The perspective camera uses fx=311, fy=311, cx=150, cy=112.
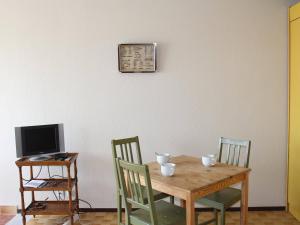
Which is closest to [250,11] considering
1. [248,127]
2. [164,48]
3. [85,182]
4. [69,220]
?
[164,48]

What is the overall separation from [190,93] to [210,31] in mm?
695

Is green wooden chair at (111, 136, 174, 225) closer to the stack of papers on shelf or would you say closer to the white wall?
the white wall

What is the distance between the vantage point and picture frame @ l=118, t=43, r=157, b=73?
10.8 ft

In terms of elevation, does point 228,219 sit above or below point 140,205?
below

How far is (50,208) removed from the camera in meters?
3.08

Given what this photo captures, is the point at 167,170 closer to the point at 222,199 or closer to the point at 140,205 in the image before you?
the point at 140,205

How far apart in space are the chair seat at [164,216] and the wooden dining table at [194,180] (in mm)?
134

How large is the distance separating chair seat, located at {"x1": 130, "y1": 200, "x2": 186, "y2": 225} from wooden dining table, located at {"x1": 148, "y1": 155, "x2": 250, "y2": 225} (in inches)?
5.3

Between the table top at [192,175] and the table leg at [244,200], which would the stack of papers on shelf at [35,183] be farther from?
the table leg at [244,200]

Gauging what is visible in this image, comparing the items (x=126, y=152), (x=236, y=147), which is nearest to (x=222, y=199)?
(x=236, y=147)

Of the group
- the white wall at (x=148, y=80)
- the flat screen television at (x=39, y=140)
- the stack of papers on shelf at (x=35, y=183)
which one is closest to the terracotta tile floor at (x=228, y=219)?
the white wall at (x=148, y=80)

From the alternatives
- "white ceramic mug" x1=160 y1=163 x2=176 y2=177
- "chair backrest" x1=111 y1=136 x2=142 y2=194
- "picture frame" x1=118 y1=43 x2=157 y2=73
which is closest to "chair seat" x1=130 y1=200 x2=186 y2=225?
"white ceramic mug" x1=160 y1=163 x2=176 y2=177

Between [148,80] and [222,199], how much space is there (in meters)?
1.46

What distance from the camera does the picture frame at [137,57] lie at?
10.8 feet
